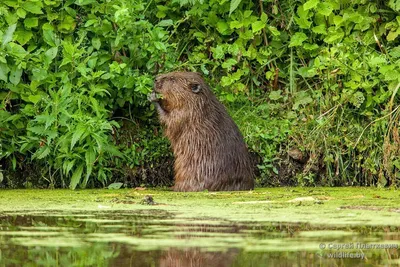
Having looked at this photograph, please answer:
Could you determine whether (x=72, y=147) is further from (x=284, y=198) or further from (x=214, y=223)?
(x=214, y=223)

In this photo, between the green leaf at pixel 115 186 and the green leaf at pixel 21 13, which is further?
the green leaf at pixel 115 186

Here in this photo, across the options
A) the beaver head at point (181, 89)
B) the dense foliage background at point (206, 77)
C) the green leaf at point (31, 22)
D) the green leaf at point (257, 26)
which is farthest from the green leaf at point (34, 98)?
the green leaf at point (257, 26)

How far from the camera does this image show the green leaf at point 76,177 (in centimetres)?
710

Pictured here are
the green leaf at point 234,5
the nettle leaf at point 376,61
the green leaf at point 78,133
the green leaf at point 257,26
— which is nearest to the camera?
the green leaf at point 78,133

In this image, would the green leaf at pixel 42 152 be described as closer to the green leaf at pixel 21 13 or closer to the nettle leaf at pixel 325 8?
the green leaf at pixel 21 13

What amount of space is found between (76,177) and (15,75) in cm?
89

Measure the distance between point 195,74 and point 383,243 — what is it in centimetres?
349

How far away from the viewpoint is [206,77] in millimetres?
8336

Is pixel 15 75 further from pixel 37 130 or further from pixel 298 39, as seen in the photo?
pixel 298 39

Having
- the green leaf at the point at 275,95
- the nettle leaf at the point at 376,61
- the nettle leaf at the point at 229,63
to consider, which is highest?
the nettle leaf at the point at 229,63

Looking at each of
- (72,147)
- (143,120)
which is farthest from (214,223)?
(143,120)

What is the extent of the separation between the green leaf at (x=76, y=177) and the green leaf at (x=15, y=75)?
0.79m

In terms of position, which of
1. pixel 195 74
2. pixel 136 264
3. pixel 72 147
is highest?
pixel 195 74

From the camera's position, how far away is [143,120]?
8086mm
